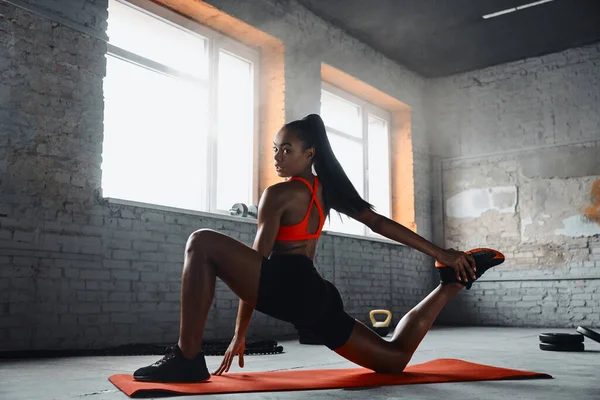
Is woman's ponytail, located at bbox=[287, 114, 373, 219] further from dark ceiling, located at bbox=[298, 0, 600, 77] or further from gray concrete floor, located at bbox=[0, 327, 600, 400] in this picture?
dark ceiling, located at bbox=[298, 0, 600, 77]

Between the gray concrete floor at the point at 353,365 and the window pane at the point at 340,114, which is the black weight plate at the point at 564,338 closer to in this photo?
the gray concrete floor at the point at 353,365

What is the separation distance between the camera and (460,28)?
7867 mm

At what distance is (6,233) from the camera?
165 inches

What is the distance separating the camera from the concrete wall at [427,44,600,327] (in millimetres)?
8164

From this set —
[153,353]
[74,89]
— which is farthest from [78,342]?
[74,89]

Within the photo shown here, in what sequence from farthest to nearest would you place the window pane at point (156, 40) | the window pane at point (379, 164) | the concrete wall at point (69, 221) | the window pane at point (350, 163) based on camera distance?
1. the window pane at point (379, 164)
2. the window pane at point (350, 163)
3. the window pane at point (156, 40)
4. the concrete wall at point (69, 221)

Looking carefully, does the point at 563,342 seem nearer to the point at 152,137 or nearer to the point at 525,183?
the point at 152,137

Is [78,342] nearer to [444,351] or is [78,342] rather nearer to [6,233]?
[6,233]

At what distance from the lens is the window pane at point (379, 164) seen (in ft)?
29.0

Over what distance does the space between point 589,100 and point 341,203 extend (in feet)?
22.7

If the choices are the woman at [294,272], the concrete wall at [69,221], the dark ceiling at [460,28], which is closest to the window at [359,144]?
the dark ceiling at [460,28]

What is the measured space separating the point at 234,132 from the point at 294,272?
442 centimetres

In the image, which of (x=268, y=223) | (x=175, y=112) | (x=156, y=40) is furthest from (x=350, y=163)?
(x=268, y=223)

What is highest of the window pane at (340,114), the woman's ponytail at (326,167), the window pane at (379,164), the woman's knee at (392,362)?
the window pane at (340,114)
